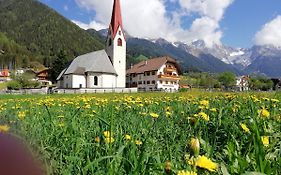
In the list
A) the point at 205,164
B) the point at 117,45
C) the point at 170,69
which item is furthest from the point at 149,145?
the point at 170,69

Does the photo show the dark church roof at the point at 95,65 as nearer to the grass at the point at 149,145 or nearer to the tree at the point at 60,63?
the tree at the point at 60,63

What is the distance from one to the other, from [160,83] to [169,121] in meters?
78.1

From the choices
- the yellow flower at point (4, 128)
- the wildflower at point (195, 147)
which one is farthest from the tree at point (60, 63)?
the yellow flower at point (4, 128)

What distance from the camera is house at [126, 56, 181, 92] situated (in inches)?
3250

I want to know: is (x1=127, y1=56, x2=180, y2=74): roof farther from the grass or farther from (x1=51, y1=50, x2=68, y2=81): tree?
the grass

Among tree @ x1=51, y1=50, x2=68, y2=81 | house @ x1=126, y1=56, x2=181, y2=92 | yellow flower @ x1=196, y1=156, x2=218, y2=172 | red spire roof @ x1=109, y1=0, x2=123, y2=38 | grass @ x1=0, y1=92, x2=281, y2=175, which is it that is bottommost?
grass @ x1=0, y1=92, x2=281, y2=175

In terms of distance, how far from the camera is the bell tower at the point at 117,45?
228 feet

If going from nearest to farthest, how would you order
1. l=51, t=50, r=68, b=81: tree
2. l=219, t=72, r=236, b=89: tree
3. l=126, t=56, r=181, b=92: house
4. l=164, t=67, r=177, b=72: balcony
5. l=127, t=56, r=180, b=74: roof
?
l=126, t=56, r=181, b=92: house
l=127, t=56, r=180, b=74: roof
l=164, t=67, r=177, b=72: balcony
l=51, t=50, r=68, b=81: tree
l=219, t=72, r=236, b=89: tree

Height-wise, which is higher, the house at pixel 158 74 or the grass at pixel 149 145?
the house at pixel 158 74

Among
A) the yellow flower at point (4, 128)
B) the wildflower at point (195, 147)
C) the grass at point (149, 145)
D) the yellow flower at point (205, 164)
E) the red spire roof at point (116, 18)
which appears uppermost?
the red spire roof at point (116, 18)

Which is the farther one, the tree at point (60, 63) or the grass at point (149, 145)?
the tree at point (60, 63)

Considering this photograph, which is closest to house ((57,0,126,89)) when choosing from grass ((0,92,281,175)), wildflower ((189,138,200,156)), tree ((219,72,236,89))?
grass ((0,92,281,175))

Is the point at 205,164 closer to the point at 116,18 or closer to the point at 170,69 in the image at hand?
the point at 116,18

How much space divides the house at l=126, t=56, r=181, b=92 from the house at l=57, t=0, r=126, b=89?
12.8m
